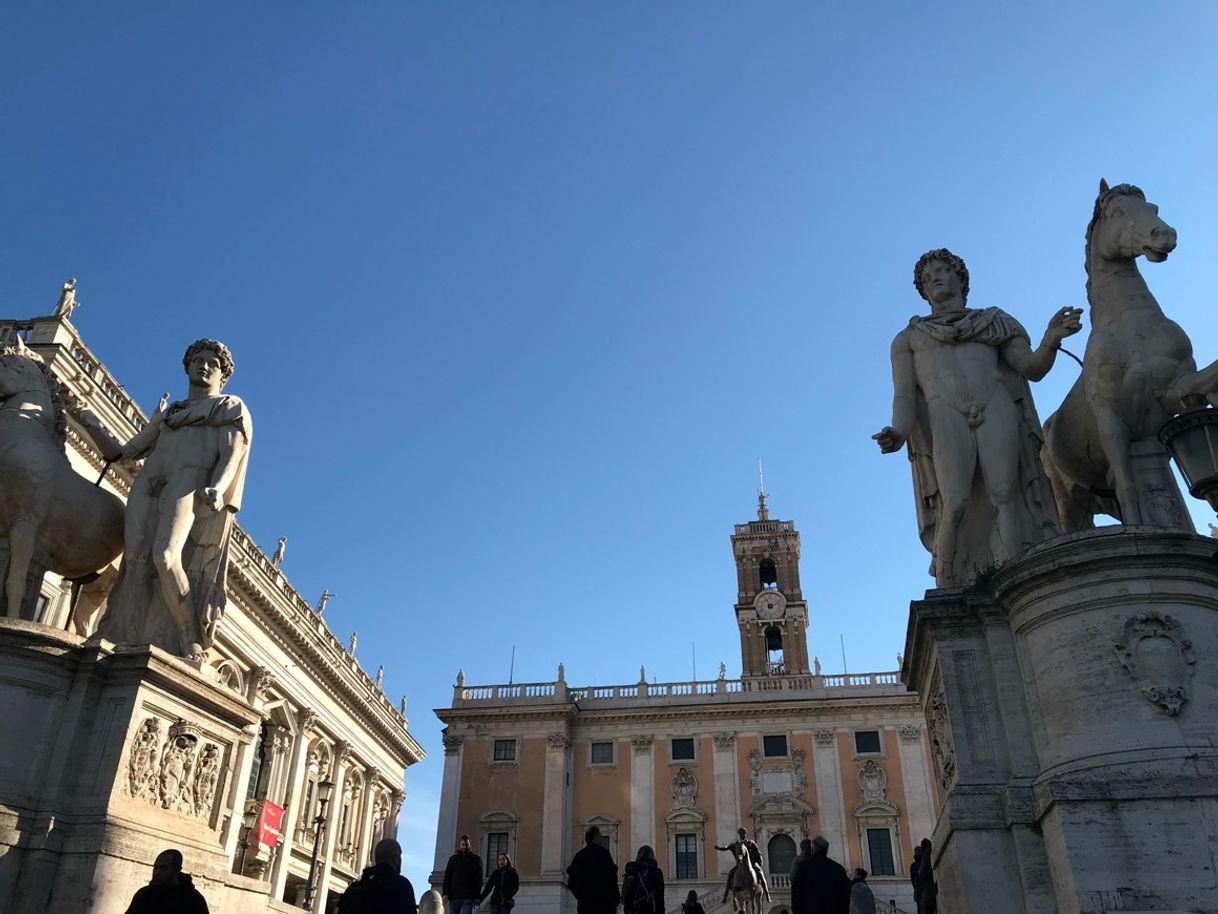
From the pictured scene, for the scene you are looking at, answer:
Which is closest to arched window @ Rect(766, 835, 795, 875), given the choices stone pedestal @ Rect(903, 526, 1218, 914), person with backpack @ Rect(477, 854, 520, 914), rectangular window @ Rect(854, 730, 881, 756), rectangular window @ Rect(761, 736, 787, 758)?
rectangular window @ Rect(761, 736, 787, 758)

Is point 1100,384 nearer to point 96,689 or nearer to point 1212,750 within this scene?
point 1212,750

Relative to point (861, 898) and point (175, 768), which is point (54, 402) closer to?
point (175, 768)

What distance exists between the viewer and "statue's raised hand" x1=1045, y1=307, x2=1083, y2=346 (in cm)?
602

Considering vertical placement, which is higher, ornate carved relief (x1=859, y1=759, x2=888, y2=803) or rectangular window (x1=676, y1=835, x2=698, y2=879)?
ornate carved relief (x1=859, y1=759, x2=888, y2=803)

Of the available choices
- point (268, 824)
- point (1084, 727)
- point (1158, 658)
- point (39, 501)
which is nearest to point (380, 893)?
point (39, 501)

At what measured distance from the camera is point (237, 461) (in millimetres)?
6383

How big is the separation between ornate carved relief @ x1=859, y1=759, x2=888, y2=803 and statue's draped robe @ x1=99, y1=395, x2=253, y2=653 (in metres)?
40.6

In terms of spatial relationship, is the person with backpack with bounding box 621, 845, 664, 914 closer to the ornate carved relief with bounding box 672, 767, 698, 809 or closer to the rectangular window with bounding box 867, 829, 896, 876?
the rectangular window with bounding box 867, 829, 896, 876

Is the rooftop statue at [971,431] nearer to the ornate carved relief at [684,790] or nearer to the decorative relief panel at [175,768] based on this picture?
the decorative relief panel at [175,768]

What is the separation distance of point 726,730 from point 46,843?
1648 inches

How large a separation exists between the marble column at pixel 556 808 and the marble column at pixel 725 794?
6.47 metres

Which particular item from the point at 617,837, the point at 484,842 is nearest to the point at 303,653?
the point at 484,842

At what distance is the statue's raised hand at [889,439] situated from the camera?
20.7 feet

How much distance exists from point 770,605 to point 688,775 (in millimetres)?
15760
